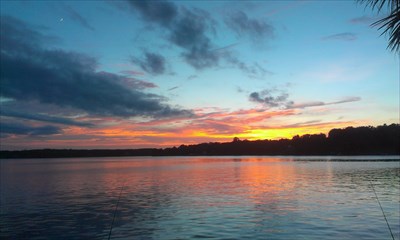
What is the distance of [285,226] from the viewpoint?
24281 millimetres

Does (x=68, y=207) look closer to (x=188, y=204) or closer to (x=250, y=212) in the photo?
(x=188, y=204)

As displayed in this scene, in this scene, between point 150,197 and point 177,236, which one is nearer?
point 177,236

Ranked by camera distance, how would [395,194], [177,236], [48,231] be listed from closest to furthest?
[177,236], [48,231], [395,194]

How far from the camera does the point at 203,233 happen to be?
886 inches

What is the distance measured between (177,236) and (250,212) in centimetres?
928

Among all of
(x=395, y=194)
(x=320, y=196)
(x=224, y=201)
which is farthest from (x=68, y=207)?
(x=395, y=194)

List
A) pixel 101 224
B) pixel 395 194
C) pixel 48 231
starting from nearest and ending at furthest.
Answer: pixel 48 231 → pixel 101 224 → pixel 395 194

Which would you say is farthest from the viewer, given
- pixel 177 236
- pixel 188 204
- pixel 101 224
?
pixel 188 204

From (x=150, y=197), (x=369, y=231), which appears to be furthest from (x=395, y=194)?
(x=150, y=197)

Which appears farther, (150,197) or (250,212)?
(150,197)

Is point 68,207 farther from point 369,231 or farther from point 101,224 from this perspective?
point 369,231

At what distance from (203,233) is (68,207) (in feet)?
55.0

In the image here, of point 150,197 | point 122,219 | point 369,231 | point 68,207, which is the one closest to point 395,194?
point 369,231

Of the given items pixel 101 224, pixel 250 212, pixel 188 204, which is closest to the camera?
pixel 101 224
